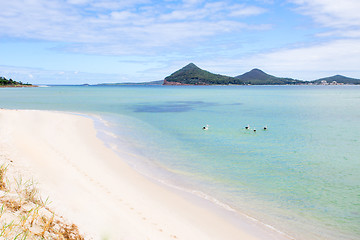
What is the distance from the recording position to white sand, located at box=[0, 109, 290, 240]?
7461 mm

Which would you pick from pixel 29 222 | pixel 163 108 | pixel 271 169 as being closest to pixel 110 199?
pixel 29 222

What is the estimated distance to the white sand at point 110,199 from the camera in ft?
24.5

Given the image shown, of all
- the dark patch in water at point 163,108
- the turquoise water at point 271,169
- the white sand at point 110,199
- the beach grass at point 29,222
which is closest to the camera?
the beach grass at point 29,222

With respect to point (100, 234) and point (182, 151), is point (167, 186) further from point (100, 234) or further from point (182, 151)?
point (182, 151)

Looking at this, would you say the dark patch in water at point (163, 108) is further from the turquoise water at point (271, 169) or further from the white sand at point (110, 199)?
the white sand at point (110, 199)

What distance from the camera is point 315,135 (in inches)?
1011

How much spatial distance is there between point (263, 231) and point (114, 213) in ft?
16.5

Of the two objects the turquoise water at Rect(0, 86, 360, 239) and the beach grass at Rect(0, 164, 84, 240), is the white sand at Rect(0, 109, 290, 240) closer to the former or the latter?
the beach grass at Rect(0, 164, 84, 240)

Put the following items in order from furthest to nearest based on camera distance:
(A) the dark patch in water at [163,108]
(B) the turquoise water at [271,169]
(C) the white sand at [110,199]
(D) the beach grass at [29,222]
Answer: (A) the dark patch in water at [163,108] → (B) the turquoise water at [271,169] → (C) the white sand at [110,199] → (D) the beach grass at [29,222]

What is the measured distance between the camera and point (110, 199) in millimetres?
9367

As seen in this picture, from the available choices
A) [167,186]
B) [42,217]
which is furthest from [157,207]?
[42,217]

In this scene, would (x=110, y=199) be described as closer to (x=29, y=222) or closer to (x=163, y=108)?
(x=29, y=222)

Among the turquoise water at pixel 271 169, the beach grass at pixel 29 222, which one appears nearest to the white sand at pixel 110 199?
the beach grass at pixel 29 222

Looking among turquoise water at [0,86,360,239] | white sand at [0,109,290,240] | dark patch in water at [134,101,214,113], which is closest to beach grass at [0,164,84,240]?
white sand at [0,109,290,240]
